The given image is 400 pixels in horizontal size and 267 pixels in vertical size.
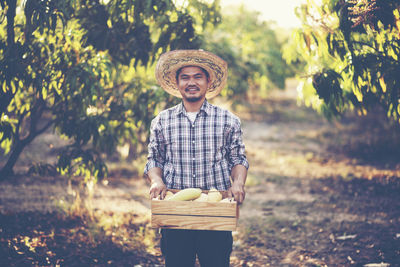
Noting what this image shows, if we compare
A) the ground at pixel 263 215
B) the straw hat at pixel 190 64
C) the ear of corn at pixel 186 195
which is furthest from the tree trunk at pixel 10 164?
the ear of corn at pixel 186 195

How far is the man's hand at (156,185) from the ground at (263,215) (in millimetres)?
1021

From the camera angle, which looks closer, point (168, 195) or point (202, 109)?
point (168, 195)

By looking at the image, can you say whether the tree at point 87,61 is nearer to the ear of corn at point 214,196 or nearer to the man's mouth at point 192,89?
the man's mouth at point 192,89

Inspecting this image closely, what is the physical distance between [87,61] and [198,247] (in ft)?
6.48

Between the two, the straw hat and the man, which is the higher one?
the straw hat

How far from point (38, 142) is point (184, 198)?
25.5 feet

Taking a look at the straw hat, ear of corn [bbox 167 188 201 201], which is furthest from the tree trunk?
ear of corn [bbox 167 188 201 201]

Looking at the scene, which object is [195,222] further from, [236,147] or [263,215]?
[263,215]

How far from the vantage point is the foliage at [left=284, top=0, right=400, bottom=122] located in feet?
8.91

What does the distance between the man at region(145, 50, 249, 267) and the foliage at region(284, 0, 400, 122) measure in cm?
117

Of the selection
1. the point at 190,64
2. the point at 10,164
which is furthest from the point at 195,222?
the point at 10,164

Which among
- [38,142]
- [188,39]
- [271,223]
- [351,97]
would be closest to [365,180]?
[271,223]

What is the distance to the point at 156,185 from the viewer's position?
2.32 meters

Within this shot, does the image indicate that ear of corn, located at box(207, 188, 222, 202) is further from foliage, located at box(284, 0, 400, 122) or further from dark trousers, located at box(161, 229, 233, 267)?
foliage, located at box(284, 0, 400, 122)
